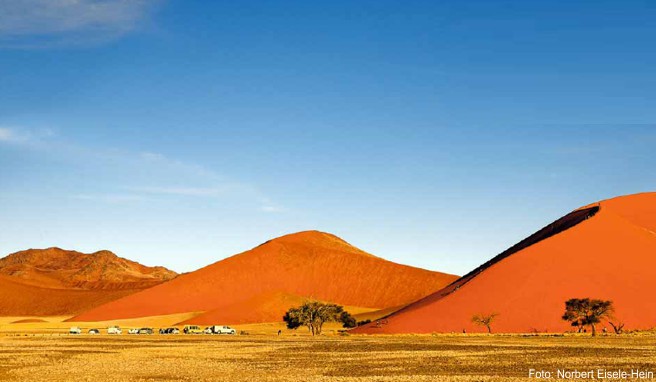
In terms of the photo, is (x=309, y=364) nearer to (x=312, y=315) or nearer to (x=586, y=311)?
(x=586, y=311)

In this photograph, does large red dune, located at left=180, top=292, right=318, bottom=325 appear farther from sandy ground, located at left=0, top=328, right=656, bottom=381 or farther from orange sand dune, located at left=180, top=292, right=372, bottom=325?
sandy ground, located at left=0, top=328, right=656, bottom=381

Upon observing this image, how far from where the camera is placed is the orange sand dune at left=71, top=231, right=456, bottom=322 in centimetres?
16664

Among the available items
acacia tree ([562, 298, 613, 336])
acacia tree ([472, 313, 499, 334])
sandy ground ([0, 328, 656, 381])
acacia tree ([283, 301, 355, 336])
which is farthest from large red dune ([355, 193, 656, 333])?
sandy ground ([0, 328, 656, 381])

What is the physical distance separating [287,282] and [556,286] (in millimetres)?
91213

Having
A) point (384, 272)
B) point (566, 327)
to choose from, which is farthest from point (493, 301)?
Answer: point (384, 272)

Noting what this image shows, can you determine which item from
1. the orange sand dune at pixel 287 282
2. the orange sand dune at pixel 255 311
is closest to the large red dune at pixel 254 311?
the orange sand dune at pixel 255 311

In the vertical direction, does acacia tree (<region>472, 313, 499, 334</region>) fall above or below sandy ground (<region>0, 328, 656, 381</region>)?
above

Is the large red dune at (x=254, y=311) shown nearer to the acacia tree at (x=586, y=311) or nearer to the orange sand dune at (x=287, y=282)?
the orange sand dune at (x=287, y=282)

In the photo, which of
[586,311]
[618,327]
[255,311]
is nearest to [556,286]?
[618,327]

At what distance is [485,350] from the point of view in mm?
52469

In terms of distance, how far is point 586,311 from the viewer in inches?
3327

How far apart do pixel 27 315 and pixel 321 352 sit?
16903 centimetres

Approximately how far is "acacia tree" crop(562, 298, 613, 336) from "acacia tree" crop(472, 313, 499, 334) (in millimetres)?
8748

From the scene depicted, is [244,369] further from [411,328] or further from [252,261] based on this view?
[252,261]
